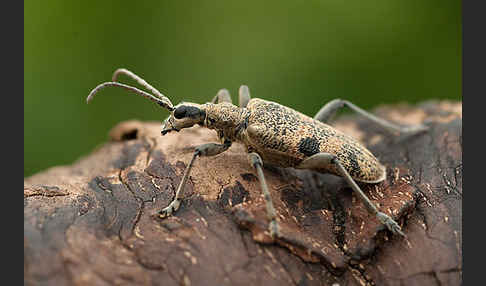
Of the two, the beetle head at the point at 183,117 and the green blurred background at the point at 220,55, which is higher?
the green blurred background at the point at 220,55

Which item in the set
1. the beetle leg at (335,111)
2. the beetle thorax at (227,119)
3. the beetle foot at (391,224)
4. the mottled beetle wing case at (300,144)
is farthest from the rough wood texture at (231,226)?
the beetle leg at (335,111)

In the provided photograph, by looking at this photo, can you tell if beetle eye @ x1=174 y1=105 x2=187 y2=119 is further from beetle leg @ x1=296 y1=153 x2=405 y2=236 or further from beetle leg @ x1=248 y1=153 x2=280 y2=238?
beetle leg @ x1=296 y1=153 x2=405 y2=236

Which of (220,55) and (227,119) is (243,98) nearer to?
(227,119)

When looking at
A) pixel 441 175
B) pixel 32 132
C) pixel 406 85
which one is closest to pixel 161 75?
pixel 32 132

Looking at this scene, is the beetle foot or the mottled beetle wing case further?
the mottled beetle wing case

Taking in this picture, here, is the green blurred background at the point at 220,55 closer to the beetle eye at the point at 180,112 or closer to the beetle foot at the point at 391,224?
the beetle eye at the point at 180,112

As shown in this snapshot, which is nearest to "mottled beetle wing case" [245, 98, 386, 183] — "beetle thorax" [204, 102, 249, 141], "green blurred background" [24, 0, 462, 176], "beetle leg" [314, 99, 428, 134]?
"beetle thorax" [204, 102, 249, 141]

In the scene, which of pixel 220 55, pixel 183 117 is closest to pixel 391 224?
pixel 183 117
